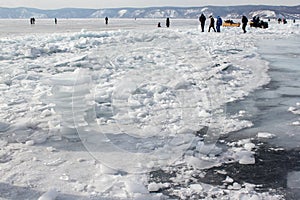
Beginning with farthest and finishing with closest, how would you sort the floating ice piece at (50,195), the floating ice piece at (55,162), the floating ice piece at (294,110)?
the floating ice piece at (294,110) < the floating ice piece at (55,162) < the floating ice piece at (50,195)

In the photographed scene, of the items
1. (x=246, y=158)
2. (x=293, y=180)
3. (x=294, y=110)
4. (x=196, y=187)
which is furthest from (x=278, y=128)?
(x=196, y=187)

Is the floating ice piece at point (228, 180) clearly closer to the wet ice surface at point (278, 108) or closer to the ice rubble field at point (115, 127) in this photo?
the ice rubble field at point (115, 127)

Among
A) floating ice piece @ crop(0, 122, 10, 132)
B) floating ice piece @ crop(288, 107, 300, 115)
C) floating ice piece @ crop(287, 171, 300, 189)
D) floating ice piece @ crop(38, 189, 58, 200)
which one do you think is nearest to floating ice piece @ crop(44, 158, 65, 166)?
floating ice piece @ crop(38, 189, 58, 200)

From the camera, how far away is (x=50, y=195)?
312cm

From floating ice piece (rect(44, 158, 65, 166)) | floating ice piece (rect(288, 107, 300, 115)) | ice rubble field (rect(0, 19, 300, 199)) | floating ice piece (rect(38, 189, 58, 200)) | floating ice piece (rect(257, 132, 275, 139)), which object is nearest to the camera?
floating ice piece (rect(38, 189, 58, 200))

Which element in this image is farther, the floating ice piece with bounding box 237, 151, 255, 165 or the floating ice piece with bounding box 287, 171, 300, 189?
the floating ice piece with bounding box 237, 151, 255, 165

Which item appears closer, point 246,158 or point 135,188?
point 135,188

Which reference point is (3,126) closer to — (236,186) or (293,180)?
(236,186)

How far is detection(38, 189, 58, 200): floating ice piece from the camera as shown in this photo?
3082mm

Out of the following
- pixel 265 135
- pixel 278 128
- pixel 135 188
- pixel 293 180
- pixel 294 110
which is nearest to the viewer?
pixel 135 188

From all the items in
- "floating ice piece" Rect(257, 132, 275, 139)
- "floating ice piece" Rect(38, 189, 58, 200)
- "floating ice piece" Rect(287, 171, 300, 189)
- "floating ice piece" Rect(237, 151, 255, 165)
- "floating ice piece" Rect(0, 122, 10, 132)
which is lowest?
"floating ice piece" Rect(287, 171, 300, 189)

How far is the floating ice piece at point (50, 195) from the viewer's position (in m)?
3.08

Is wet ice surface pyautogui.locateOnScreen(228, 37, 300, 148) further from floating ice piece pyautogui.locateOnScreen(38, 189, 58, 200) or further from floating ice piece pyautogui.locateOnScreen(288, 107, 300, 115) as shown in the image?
floating ice piece pyautogui.locateOnScreen(38, 189, 58, 200)

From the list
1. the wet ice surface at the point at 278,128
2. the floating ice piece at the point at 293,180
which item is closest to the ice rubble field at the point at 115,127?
the wet ice surface at the point at 278,128
